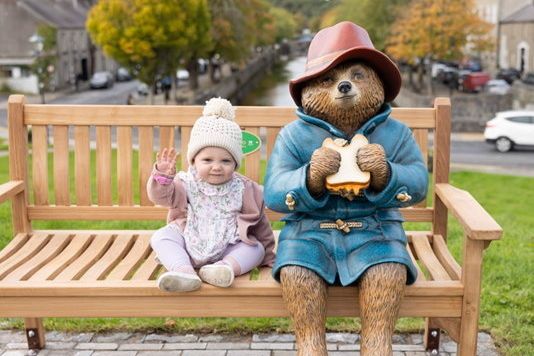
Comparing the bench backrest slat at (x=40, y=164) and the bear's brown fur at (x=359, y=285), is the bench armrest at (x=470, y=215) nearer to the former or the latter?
the bear's brown fur at (x=359, y=285)

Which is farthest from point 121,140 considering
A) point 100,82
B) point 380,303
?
point 100,82

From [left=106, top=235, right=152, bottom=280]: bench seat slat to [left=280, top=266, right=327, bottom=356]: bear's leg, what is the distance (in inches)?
31.3

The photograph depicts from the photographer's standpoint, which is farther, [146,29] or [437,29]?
[437,29]

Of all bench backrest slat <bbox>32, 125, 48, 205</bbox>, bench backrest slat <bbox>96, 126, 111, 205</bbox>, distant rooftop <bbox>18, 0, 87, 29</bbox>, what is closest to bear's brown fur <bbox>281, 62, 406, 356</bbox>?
bench backrest slat <bbox>96, 126, 111, 205</bbox>

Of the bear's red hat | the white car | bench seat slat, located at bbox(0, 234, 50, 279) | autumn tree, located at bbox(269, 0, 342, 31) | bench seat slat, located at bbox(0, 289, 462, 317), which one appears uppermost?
autumn tree, located at bbox(269, 0, 342, 31)

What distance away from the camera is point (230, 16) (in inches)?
1258

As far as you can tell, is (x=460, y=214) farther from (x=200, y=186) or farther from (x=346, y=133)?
(x=200, y=186)

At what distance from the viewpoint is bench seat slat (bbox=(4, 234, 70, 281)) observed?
315 centimetres

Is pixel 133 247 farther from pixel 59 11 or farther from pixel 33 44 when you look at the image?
pixel 59 11

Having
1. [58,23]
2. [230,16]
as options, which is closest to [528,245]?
[230,16]

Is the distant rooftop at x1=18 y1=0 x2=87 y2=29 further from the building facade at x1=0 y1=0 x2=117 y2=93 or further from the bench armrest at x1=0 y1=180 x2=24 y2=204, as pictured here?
the bench armrest at x1=0 y1=180 x2=24 y2=204

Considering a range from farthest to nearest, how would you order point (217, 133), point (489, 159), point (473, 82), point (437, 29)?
point (473, 82)
point (437, 29)
point (489, 159)
point (217, 133)

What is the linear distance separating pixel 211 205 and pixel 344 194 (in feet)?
2.20

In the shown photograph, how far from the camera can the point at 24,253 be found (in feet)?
11.6
